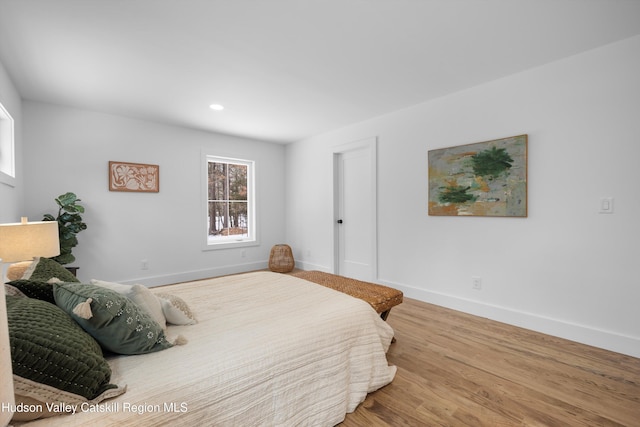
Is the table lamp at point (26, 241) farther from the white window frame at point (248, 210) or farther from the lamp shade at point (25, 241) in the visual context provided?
the white window frame at point (248, 210)

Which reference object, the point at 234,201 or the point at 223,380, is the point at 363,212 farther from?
the point at 223,380

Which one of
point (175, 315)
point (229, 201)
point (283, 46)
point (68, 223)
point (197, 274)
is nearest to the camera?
point (175, 315)

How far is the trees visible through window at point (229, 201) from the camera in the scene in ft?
16.6

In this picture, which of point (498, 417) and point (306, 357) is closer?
point (306, 357)

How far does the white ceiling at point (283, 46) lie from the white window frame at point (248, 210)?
4.84 feet

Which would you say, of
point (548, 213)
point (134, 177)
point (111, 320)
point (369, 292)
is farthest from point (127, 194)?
point (548, 213)

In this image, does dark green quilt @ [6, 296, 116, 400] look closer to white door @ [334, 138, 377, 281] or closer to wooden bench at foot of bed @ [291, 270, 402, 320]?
wooden bench at foot of bed @ [291, 270, 402, 320]

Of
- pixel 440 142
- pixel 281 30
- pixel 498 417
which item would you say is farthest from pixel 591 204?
pixel 281 30

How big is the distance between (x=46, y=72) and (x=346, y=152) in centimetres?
356

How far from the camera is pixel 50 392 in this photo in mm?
874

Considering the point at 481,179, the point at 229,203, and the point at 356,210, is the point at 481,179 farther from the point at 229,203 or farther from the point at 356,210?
the point at 229,203

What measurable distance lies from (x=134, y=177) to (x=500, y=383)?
470 centimetres

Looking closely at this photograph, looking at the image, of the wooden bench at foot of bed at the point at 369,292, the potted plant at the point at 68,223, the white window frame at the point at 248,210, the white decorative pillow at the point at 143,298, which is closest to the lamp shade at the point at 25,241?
the white decorative pillow at the point at 143,298

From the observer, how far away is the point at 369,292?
2.42 meters
